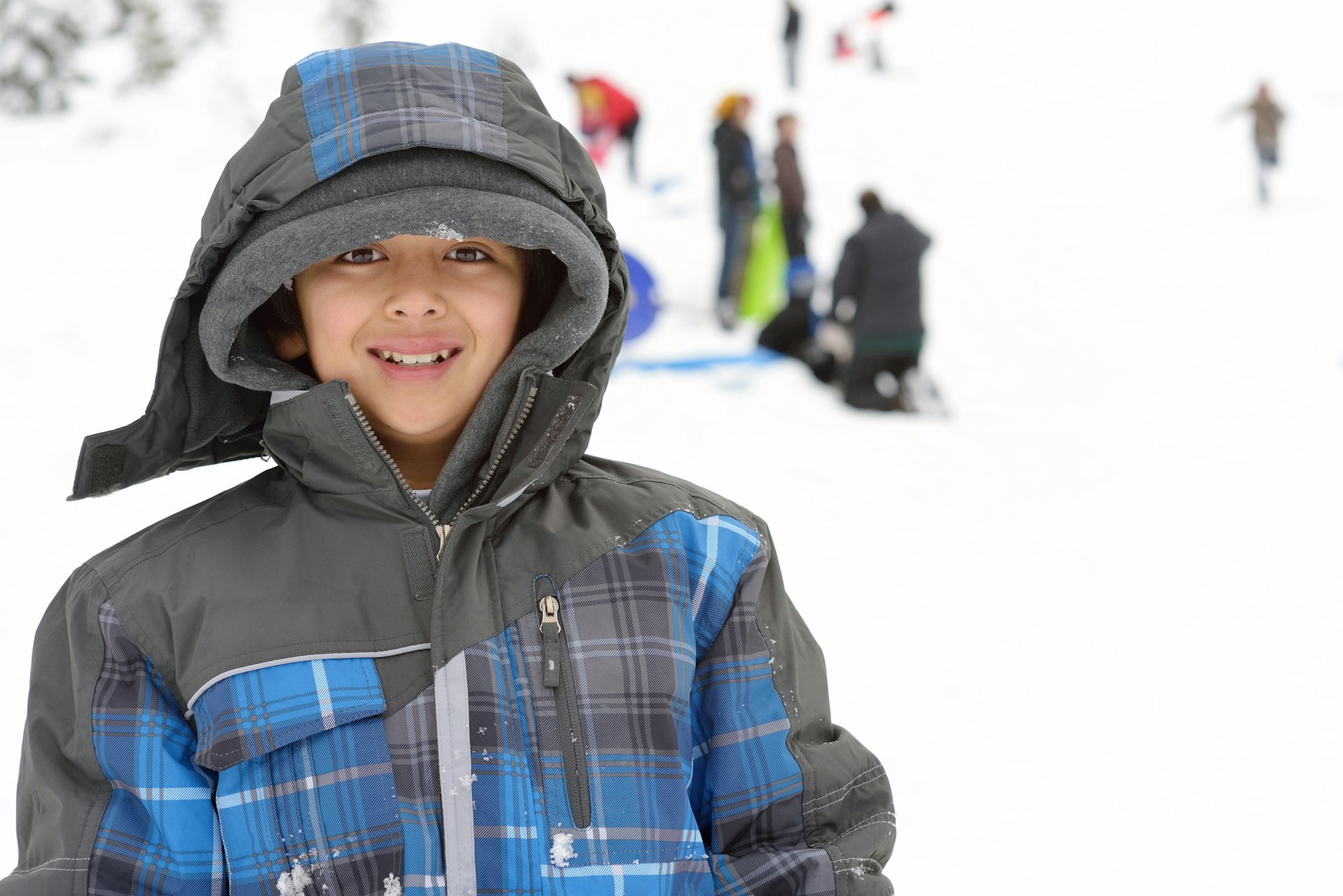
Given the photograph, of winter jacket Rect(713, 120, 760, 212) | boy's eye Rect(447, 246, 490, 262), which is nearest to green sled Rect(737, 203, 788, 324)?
winter jacket Rect(713, 120, 760, 212)

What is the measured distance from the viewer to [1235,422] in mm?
7367

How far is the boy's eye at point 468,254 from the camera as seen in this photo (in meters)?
1.65

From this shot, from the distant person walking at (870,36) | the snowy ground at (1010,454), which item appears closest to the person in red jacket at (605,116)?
the snowy ground at (1010,454)

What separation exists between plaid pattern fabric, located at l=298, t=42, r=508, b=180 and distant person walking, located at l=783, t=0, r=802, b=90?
17761mm

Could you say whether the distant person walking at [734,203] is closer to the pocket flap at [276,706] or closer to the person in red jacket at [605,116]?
the person in red jacket at [605,116]

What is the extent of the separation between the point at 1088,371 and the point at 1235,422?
5.52 feet

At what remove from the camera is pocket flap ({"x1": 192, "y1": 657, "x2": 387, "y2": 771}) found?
1.40 m

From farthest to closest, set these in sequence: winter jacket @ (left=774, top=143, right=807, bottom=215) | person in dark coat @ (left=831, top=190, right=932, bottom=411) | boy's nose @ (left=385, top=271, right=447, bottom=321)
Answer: winter jacket @ (left=774, top=143, right=807, bottom=215) → person in dark coat @ (left=831, top=190, right=932, bottom=411) → boy's nose @ (left=385, top=271, right=447, bottom=321)

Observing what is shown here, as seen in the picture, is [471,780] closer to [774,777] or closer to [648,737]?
[648,737]

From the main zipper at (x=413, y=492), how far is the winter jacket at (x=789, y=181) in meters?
8.10

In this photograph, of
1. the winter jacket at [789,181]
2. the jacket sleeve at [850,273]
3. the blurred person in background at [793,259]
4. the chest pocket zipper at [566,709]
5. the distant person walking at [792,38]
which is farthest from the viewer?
the distant person walking at [792,38]

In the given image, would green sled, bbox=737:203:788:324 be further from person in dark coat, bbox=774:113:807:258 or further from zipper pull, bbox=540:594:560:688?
zipper pull, bbox=540:594:560:688

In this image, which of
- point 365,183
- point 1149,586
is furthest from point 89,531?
point 1149,586

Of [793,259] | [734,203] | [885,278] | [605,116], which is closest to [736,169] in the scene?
[734,203]
